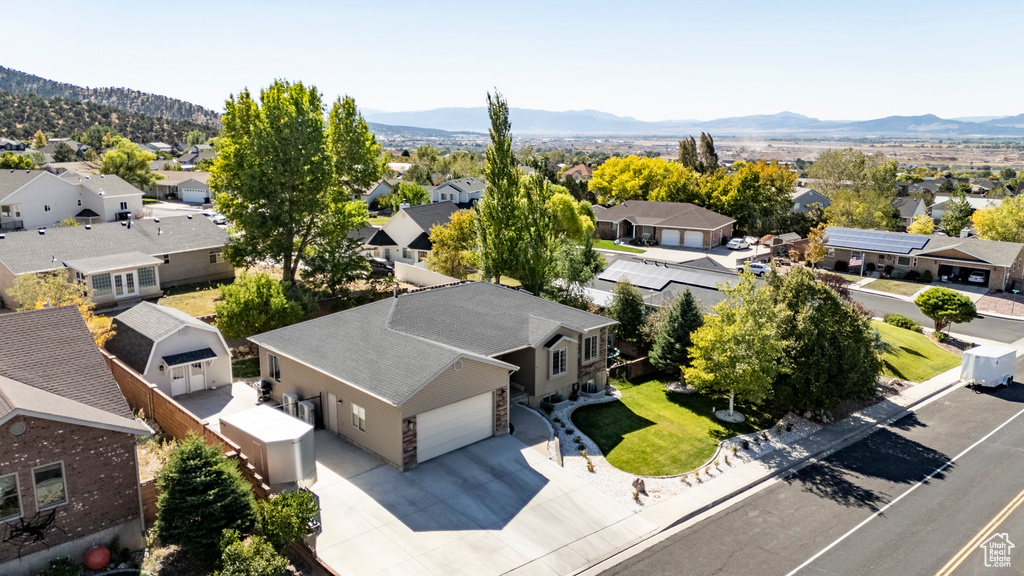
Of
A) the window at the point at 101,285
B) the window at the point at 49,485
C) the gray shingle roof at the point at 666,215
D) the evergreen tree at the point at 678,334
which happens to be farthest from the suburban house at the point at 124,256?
the gray shingle roof at the point at 666,215

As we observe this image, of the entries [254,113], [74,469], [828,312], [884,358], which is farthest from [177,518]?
[884,358]

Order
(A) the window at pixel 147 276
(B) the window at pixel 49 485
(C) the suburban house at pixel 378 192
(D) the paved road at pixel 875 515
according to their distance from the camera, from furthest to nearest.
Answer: (C) the suburban house at pixel 378 192 → (A) the window at pixel 147 276 → (D) the paved road at pixel 875 515 → (B) the window at pixel 49 485

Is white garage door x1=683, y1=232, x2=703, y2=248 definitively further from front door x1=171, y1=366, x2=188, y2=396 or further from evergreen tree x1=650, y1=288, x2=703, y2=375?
front door x1=171, y1=366, x2=188, y2=396

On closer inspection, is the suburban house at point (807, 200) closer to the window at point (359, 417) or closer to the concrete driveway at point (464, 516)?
the concrete driveway at point (464, 516)

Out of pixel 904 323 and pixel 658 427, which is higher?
pixel 904 323

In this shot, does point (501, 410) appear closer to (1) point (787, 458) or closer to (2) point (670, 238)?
(1) point (787, 458)

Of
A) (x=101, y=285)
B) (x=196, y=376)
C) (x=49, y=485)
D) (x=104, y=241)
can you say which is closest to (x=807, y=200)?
(x=104, y=241)
